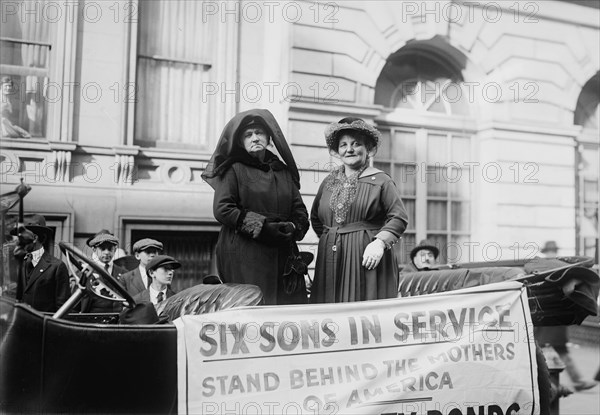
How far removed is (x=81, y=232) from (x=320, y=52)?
4.27 meters

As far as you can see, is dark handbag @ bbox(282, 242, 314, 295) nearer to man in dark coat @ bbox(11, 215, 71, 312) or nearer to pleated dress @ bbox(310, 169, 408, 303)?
pleated dress @ bbox(310, 169, 408, 303)

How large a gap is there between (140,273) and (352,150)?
244 cm

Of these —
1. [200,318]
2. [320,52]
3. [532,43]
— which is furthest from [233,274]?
[532,43]

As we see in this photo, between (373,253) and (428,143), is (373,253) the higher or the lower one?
the lower one

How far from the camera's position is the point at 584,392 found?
23.3 ft

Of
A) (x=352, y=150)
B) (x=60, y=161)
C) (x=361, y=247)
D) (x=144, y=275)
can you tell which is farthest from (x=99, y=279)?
(x=60, y=161)

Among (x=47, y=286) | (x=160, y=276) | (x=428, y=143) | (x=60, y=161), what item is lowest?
(x=47, y=286)

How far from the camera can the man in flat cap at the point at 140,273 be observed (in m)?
5.63

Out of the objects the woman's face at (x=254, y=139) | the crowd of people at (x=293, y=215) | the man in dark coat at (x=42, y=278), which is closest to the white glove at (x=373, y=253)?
the crowd of people at (x=293, y=215)

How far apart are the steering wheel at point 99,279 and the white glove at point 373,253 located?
1.48 m

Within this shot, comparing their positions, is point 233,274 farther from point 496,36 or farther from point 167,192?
point 496,36

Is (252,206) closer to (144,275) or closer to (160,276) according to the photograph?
(160,276)

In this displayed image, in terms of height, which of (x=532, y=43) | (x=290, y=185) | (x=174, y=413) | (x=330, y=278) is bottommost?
(x=174, y=413)

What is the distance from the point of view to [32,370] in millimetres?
2928
